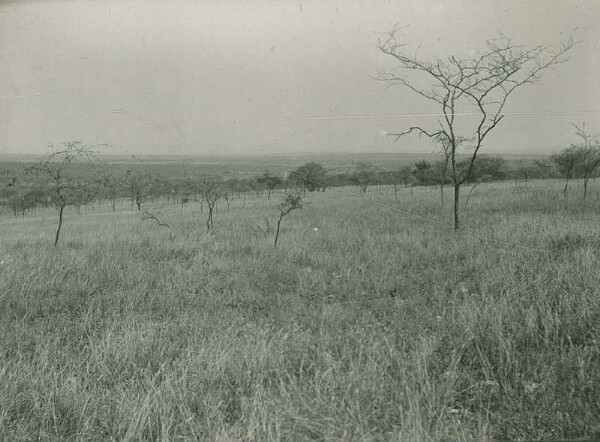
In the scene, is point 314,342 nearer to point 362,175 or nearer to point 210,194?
point 210,194

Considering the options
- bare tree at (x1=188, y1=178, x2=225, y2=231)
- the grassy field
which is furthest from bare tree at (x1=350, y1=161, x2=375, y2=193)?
the grassy field

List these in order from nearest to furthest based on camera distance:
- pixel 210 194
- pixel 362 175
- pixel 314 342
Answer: pixel 314 342 < pixel 210 194 < pixel 362 175

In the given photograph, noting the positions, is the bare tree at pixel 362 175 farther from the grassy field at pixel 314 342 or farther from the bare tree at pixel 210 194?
the grassy field at pixel 314 342

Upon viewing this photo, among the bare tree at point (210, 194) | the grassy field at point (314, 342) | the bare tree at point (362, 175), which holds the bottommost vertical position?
the grassy field at point (314, 342)

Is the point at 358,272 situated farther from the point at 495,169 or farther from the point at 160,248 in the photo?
the point at 495,169

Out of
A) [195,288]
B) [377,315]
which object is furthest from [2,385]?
[377,315]

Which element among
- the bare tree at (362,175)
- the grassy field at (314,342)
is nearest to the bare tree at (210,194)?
the grassy field at (314,342)

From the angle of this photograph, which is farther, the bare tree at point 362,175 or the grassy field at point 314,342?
the bare tree at point 362,175

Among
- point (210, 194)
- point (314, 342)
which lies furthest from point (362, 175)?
point (314, 342)

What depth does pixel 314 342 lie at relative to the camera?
3.97 metres

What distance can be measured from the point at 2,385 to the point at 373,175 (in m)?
44.5

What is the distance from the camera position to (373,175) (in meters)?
45.9

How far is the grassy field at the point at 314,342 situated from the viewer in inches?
107

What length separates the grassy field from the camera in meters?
2.72
